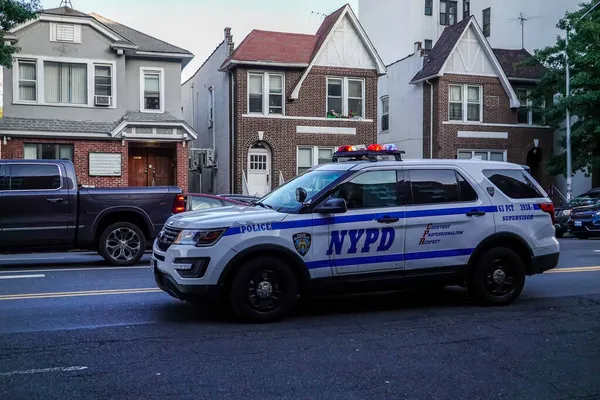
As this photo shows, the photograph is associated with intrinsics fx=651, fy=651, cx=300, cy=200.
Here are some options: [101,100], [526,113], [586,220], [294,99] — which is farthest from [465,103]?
[101,100]

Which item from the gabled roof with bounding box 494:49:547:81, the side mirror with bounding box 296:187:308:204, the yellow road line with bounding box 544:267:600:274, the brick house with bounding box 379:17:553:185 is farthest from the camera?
the gabled roof with bounding box 494:49:547:81

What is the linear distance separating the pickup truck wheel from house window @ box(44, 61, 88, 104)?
540 inches

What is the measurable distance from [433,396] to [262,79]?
78.7 ft

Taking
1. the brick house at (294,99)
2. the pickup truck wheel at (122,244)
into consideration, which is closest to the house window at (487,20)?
the brick house at (294,99)

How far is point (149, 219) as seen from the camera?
12.5 metres

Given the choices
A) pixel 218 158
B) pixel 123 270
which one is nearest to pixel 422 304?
pixel 123 270

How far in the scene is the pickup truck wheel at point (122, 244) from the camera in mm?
12258

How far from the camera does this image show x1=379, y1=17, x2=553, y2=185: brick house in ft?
98.6

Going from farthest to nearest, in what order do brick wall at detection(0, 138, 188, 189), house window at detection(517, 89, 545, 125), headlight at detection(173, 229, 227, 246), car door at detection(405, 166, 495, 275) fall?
house window at detection(517, 89, 545, 125), brick wall at detection(0, 138, 188, 189), car door at detection(405, 166, 495, 275), headlight at detection(173, 229, 227, 246)

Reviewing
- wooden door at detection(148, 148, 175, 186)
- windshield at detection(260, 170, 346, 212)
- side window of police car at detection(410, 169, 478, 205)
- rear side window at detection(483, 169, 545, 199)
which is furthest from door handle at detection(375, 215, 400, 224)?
wooden door at detection(148, 148, 175, 186)

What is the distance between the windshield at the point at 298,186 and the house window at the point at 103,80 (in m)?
18.5

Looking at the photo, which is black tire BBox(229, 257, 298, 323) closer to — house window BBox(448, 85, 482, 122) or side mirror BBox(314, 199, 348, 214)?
side mirror BBox(314, 199, 348, 214)

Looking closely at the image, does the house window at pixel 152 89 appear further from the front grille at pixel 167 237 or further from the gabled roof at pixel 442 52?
the front grille at pixel 167 237

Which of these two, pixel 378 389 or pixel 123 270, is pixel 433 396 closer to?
pixel 378 389
